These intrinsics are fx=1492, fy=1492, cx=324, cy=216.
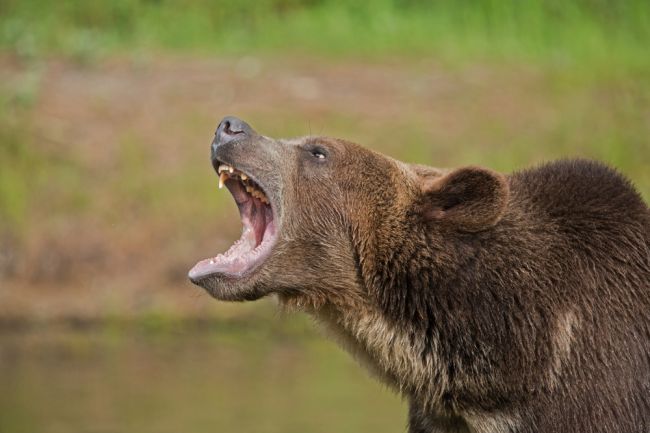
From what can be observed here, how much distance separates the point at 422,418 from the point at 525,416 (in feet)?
1.76

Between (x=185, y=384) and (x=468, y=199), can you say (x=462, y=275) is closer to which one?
(x=468, y=199)

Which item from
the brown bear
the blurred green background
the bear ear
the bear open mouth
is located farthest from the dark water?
the bear ear

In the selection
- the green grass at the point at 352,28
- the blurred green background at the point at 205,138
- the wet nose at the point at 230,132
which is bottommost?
the wet nose at the point at 230,132

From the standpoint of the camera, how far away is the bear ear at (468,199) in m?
6.27

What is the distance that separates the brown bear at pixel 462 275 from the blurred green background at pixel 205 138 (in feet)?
12.7

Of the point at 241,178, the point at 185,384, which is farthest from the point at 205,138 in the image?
the point at 241,178

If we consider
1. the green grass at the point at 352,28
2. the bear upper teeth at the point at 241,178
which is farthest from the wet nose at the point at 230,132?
the green grass at the point at 352,28

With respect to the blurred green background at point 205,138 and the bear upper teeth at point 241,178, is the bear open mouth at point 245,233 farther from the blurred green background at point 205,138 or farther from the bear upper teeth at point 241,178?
the blurred green background at point 205,138

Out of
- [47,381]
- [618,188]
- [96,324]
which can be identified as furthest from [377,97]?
[618,188]

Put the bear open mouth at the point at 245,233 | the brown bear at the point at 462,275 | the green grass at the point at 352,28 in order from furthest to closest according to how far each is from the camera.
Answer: the green grass at the point at 352,28 → the bear open mouth at the point at 245,233 → the brown bear at the point at 462,275

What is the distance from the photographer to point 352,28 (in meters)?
16.7

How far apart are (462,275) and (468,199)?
324 mm

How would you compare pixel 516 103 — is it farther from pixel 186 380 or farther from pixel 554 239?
pixel 554 239

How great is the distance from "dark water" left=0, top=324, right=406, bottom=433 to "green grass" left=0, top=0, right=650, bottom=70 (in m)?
4.52
